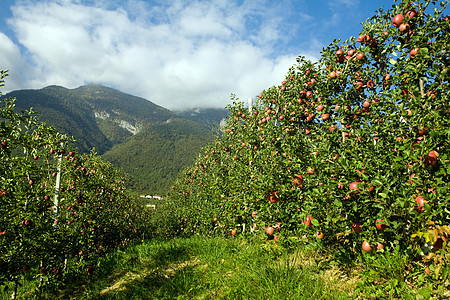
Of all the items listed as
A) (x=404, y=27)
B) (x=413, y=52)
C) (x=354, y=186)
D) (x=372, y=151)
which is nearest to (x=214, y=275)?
(x=354, y=186)

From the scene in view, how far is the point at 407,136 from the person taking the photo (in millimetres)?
2635

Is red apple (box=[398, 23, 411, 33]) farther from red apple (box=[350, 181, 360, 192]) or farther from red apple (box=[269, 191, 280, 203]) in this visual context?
red apple (box=[269, 191, 280, 203])

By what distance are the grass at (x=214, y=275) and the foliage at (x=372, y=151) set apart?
1.55ft

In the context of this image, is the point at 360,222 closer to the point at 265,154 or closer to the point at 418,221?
the point at 418,221

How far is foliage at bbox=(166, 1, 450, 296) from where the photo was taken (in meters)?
2.36

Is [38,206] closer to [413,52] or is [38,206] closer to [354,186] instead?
[354,186]

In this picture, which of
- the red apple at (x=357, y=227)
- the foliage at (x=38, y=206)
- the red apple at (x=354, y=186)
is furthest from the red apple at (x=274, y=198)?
the foliage at (x=38, y=206)

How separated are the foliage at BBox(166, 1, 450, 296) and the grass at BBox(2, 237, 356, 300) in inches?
18.6

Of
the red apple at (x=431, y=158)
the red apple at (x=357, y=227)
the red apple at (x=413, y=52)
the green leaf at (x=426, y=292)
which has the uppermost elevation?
the red apple at (x=413, y=52)

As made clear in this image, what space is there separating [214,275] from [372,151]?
A: 3.21 m

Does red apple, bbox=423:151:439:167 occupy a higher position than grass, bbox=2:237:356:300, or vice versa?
red apple, bbox=423:151:439:167

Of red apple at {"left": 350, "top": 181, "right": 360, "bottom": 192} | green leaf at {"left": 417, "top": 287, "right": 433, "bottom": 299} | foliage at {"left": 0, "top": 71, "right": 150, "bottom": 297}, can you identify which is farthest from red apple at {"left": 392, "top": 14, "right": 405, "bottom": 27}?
foliage at {"left": 0, "top": 71, "right": 150, "bottom": 297}

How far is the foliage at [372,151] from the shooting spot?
2361 millimetres

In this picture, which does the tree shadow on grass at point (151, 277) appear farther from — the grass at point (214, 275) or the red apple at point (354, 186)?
the red apple at point (354, 186)
